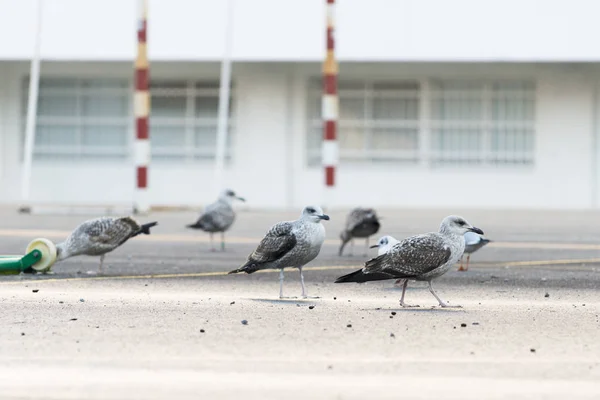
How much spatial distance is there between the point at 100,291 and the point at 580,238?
10.5 meters

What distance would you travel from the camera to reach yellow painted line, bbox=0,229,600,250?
20178mm

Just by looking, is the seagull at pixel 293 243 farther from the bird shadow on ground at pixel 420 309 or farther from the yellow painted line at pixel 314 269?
the yellow painted line at pixel 314 269

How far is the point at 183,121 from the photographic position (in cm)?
3281

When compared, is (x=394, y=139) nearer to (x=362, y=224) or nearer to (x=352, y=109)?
(x=352, y=109)

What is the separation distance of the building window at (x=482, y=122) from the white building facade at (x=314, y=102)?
30mm

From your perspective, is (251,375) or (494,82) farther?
(494,82)

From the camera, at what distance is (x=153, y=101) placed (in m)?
32.8

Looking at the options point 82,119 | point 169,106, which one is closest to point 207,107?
point 169,106
